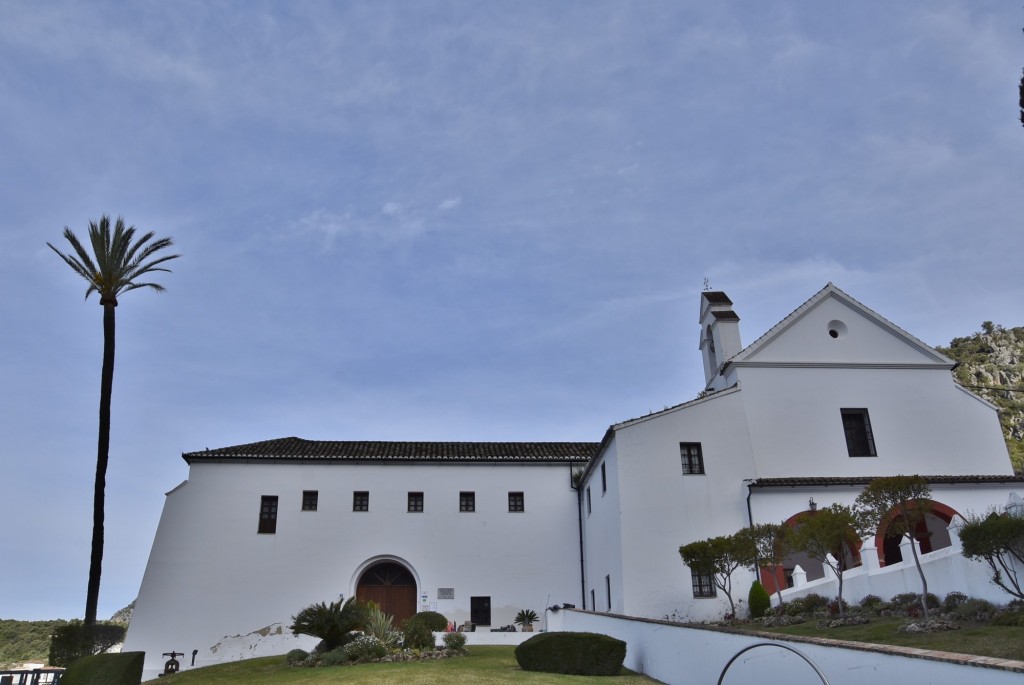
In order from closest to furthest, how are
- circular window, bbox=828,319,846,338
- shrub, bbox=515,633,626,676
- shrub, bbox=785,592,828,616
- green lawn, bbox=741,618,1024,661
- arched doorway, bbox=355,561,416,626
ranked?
green lawn, bbox=741,618,1024,661 < shrub, bbox=515,633,626,676 < shrub, bbox=785,592,828,616 < circular window, bbox=828,319,846,338 < arched doorway, bbox=355,561,416,626

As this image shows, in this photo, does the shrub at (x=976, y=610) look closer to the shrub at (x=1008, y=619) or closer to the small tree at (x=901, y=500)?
the shrub at (x=1008, y=619)

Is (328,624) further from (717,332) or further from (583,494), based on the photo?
(717,332)

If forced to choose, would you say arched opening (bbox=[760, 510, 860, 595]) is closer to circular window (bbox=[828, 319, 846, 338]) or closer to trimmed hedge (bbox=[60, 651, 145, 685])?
circular window (bbox=[828, 319, 846, 338])

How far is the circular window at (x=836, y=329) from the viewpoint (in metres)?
26.9

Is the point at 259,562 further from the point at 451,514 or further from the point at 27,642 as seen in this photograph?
the point at 27,642

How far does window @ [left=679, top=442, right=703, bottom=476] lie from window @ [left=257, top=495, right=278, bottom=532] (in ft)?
55.4

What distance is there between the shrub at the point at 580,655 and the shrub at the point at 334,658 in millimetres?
5731

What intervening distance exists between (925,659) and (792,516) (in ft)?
55.1

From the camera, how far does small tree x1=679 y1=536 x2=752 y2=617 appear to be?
19688 millimetres

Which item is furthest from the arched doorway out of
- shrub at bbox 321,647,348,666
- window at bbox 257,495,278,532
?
shrub at bbox 321,647,348,666

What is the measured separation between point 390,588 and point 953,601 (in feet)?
69.1

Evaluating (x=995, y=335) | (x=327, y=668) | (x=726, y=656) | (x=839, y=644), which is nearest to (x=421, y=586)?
(x=327, y=668)

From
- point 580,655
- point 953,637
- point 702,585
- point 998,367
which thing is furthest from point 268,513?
point 998,367

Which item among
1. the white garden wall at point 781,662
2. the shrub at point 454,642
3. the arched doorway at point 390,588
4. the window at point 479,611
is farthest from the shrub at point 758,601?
the arched doorway at point 390,588
